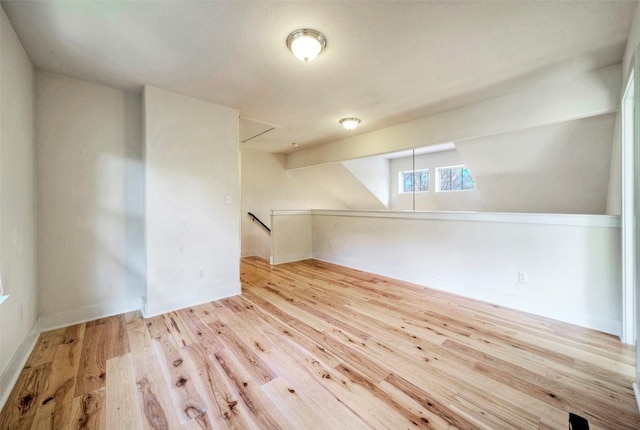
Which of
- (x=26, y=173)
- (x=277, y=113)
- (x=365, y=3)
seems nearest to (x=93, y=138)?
(x=26, y=173)

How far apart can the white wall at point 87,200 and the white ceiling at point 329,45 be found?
313 mm

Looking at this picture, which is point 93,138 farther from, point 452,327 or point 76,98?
point 452,327

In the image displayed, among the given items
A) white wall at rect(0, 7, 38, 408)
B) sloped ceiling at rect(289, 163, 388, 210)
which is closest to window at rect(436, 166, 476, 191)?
sloped ceiling at rect(289, 163, 388, 210)

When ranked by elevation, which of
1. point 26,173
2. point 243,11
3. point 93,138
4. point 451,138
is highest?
point 243,11

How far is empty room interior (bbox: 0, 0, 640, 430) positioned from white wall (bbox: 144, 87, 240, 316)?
22 millimetres

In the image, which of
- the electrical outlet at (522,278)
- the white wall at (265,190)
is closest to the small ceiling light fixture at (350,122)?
the white wall at (265,190)

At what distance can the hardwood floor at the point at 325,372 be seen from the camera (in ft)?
4.56

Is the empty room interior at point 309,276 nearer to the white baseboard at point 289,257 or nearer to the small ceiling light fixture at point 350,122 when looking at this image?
the small ceiling light fixture at point 350,122

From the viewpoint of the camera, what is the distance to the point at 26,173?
6.83 ft

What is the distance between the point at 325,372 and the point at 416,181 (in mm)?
6135

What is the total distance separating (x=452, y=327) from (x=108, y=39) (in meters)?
3.73

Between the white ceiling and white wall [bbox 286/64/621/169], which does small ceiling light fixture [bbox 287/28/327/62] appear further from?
white wall [bbox 286/64/621/169]

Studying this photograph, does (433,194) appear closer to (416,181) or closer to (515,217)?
(416,181)

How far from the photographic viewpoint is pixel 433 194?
6566 mm
